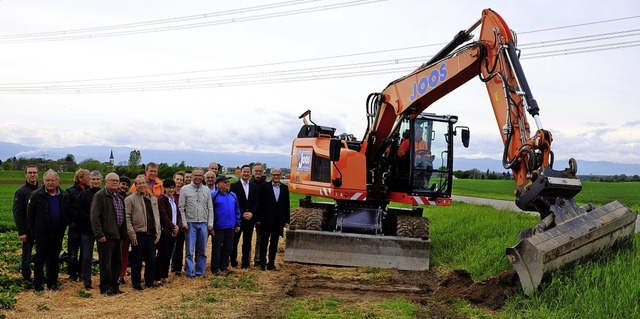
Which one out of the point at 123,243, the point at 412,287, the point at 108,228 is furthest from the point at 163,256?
the point at 412,287

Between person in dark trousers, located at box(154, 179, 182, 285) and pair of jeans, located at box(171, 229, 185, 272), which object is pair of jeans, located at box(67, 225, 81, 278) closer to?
person in dark trousers, located at box(154, 179, 182, 285)

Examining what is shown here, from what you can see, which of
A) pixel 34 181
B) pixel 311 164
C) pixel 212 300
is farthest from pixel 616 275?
pixel 34 181

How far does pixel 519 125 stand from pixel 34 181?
6.66 meters

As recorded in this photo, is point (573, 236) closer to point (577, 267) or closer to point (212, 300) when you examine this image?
point (577, 267)

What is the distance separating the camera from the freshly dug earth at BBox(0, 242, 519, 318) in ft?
22.8

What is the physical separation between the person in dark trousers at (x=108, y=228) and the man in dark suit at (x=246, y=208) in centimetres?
264

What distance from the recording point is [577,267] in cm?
707

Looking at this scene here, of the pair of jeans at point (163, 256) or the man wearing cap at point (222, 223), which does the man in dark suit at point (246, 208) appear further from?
the pair of jeans at point (163, 256)

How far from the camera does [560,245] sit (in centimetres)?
688

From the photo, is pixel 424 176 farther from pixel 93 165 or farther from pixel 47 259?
pixel 93 165

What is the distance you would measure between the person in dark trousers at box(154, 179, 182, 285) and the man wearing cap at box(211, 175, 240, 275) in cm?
82

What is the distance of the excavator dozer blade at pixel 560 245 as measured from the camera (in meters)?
6.81

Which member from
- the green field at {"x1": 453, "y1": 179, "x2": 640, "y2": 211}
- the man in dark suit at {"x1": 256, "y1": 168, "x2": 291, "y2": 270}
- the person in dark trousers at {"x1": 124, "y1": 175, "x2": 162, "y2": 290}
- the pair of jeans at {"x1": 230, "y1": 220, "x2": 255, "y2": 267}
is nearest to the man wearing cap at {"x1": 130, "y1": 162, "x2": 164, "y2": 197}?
the person in dark trousers at {"x1": 124, "y1": 175, "x2": 162, "y2": 290}

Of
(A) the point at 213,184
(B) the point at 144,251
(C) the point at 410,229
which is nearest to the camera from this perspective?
(B) the point at 144,251
